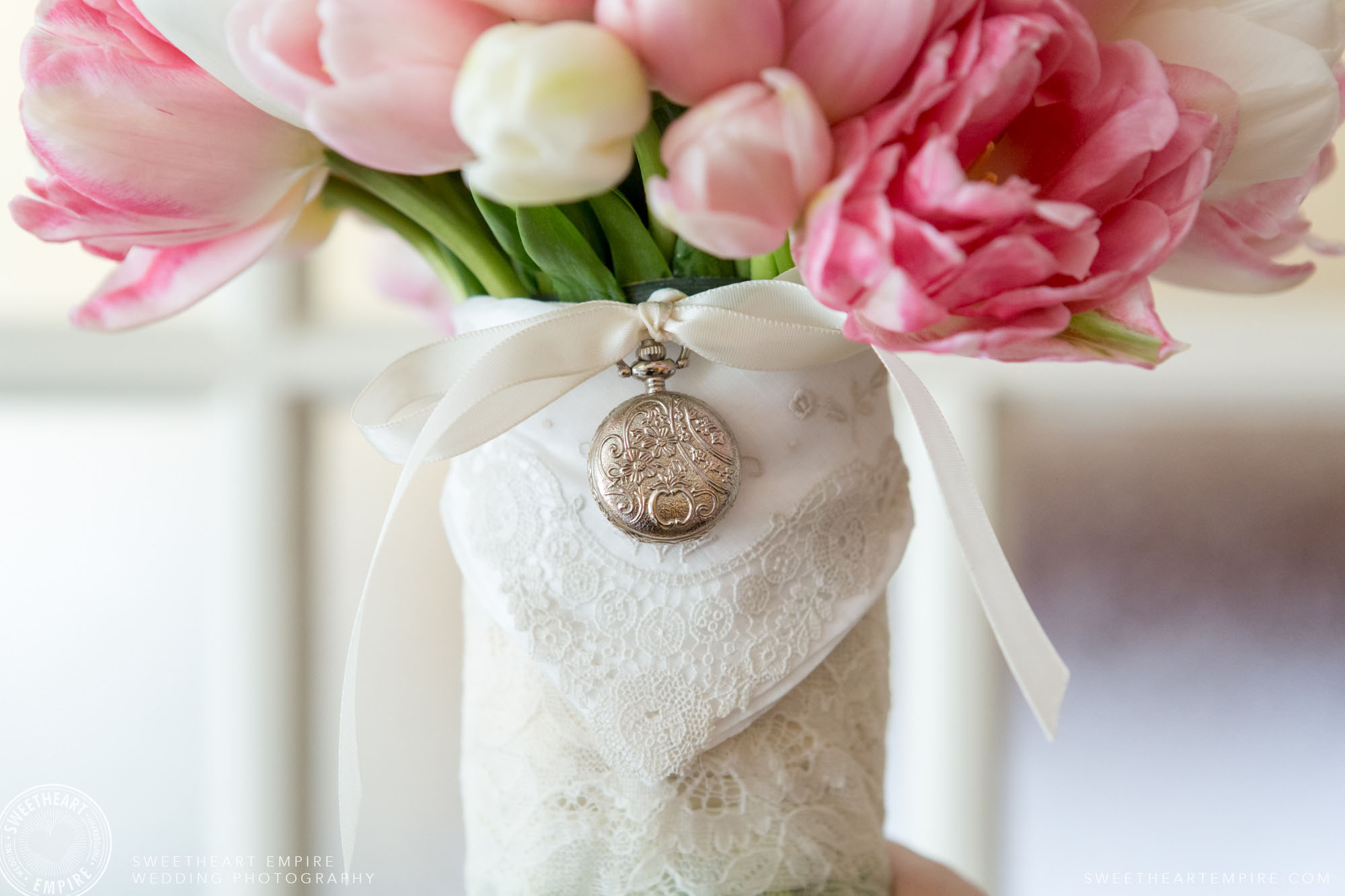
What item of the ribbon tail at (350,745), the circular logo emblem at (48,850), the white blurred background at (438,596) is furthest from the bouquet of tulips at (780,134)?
the white blurred background at (438,596)

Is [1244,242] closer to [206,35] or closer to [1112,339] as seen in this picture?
[1112,339]

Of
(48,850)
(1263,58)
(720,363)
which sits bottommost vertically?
(48,850)

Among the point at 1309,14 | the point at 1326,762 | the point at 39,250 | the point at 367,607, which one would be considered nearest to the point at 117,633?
the point at 367,607

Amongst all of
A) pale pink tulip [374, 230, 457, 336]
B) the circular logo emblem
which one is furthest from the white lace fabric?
the circular logo emblem

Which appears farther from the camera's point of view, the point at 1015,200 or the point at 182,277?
the point at 182,277

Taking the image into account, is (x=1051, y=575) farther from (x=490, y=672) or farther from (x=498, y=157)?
(x=498, y=157)

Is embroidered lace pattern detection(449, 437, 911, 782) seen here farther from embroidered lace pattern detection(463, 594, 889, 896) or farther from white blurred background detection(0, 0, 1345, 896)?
white blurred background detection(0, 0, 1345, 896)

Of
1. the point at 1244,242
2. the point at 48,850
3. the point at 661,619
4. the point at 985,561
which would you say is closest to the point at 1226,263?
the point at 1244,242
